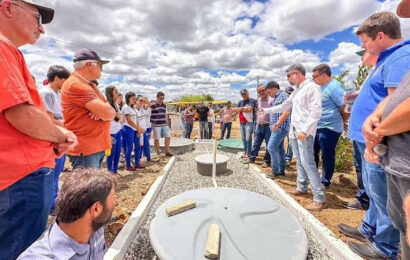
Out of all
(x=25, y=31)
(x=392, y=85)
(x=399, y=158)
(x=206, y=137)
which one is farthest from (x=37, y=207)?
(x=206, y=137)

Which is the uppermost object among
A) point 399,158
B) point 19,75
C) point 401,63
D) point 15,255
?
point 401,63

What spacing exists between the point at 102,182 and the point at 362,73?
776 centimetres

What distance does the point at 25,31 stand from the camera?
1578 millimetres

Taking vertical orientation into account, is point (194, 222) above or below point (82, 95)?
below

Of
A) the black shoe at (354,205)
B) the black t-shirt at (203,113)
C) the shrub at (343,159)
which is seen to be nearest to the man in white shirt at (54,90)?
the black shoe at (354,205)

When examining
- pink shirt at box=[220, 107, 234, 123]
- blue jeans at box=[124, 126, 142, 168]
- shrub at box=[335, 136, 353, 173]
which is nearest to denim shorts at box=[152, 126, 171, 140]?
blue jeans at box=[124, 126, 142, 168]

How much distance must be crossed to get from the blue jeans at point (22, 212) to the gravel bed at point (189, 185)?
4.05 ft

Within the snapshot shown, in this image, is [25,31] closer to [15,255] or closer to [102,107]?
[102,107]

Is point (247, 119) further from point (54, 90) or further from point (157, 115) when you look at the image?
point (54, 90)

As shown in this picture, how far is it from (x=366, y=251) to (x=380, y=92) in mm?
1707

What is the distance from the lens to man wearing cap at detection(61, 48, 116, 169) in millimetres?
2488

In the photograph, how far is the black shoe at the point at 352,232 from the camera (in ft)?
8.80

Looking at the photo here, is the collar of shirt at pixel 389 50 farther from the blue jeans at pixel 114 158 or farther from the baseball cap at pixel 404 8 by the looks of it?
the blue jeans at pixel 114 158

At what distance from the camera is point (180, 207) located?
8.32 ft
